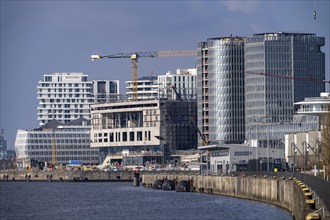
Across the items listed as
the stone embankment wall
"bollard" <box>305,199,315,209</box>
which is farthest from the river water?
"bollard" <box>305,199,315,209</box>

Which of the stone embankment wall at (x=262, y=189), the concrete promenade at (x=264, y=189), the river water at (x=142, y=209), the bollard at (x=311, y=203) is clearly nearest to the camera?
the bollard at (x=311, y=203)

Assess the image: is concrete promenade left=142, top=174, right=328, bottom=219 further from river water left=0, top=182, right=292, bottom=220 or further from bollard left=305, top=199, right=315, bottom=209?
bollard left=305, top=199, right=315, bottom=209

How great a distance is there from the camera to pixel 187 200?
175 m

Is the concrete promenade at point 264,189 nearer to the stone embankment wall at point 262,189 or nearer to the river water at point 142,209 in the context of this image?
the stone embankment wall at point 262,189

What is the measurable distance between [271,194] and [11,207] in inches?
1512

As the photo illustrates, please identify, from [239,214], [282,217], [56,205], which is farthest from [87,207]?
[282,217]

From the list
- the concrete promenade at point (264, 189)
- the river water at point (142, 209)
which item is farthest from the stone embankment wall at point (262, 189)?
the river water at point (142, 209)

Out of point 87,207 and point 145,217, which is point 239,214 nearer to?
point 145,217

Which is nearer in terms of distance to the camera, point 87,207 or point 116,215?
point 116,215

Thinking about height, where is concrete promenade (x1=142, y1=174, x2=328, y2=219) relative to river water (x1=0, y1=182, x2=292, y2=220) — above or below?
above

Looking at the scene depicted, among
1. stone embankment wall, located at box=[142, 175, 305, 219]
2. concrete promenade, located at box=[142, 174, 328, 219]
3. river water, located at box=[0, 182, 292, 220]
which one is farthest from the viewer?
river water, located at box=[0, 182, 292, 220]

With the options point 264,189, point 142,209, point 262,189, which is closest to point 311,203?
point 142,209

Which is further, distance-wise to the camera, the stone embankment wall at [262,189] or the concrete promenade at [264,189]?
the stone embankment wall at [262,189]

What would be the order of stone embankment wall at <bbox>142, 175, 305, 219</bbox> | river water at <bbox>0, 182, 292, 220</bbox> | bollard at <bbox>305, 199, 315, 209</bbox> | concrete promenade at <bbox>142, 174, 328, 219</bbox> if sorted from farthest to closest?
river water at <bbox>0, 182, 292, 220</bbox> → stone embankment wall at <bbox>142, 175, 305, 219</bbox> → concrete promenade at <bbox>142, 174, 328, 219</bbox> → bollard at <bbox>305, 199, 315, 209</bbox>
